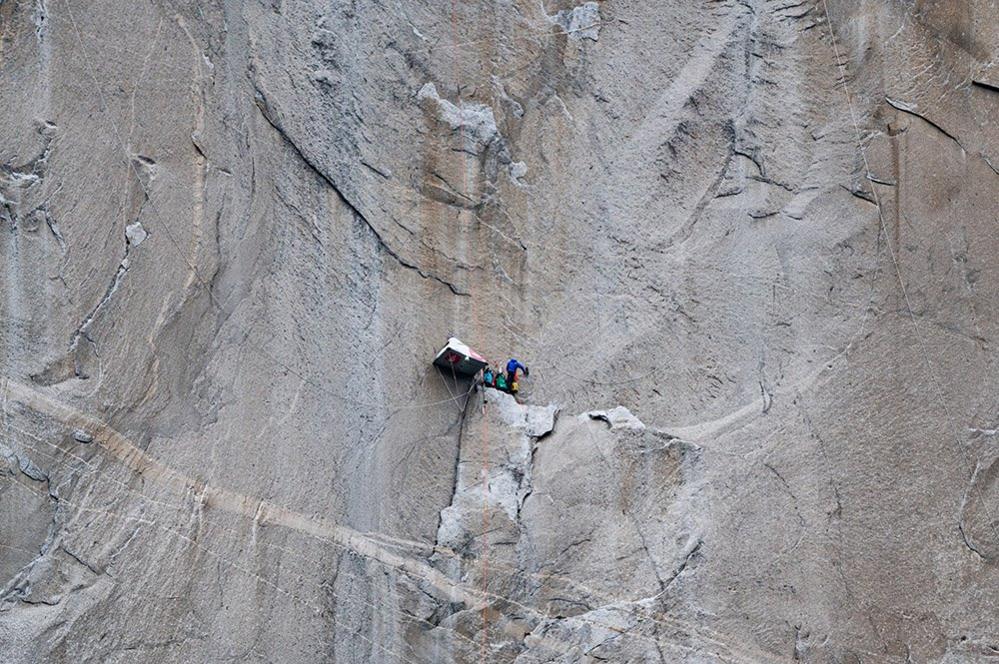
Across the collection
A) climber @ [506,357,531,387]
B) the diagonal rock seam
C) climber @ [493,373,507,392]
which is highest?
the diagonal rock seam

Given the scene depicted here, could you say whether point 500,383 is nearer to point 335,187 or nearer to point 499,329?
point 499,329

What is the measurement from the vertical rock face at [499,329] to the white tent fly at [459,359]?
0.34 ft

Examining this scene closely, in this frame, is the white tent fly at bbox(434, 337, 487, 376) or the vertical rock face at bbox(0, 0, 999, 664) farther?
the white tent fly at bbox(434, 337, 487, 376)

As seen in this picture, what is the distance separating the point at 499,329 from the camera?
752cm

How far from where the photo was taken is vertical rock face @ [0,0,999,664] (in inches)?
270

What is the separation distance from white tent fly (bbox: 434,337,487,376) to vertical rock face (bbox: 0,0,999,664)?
0.10 meters

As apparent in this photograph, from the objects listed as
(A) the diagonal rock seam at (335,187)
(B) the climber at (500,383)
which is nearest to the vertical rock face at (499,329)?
(A) the diagonal rock seam at (335,187)

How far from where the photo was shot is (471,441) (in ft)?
24.3

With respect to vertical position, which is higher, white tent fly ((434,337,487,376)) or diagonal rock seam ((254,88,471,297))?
diagonal rock seam ((254,88,471,297))

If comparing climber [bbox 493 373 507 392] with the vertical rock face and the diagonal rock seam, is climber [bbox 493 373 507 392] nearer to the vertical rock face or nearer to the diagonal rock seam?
the vertical rock face

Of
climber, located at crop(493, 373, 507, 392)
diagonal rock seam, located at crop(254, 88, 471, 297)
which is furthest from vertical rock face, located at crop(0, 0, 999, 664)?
climber, located at crop(493, 373, 507, 392)

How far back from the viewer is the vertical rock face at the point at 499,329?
6.85 m

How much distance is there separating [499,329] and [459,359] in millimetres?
375

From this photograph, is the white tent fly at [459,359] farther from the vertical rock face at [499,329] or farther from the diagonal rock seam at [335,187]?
the diagonal rock seam at [335,187]
